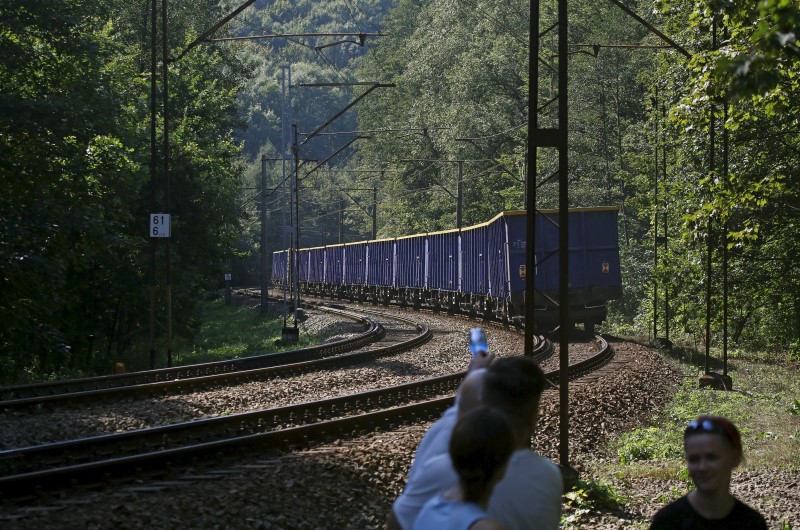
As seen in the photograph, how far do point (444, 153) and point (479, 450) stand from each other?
62.4 metres

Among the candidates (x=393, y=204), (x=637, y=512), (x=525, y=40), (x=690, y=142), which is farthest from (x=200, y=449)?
(x=393, y=204)

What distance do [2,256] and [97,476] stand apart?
10.2m

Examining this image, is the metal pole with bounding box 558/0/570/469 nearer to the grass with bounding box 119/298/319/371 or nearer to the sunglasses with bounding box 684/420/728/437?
the sunglasses with bounding box 684/420/728/437

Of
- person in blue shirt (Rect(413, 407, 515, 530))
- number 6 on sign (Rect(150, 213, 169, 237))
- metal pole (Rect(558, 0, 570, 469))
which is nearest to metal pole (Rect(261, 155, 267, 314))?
number 6 on sign (Rect(150, 213, 169, 237))

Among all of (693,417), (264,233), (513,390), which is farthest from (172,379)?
(264,233)

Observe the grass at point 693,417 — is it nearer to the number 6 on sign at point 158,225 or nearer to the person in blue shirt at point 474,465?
the person in blue shirt at point 474,465

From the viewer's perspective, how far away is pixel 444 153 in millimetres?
65062

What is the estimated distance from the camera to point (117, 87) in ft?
94.4

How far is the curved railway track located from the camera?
10.0 metres

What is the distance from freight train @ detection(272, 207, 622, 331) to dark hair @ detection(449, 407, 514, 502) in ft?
39.3

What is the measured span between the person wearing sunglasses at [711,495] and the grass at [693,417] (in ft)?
18.2

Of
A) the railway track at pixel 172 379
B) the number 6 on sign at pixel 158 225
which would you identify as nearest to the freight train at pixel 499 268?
the railway track at pixel 172 379

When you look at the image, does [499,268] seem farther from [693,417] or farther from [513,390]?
[513,390]

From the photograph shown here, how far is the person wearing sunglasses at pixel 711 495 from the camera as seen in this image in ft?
12.5
